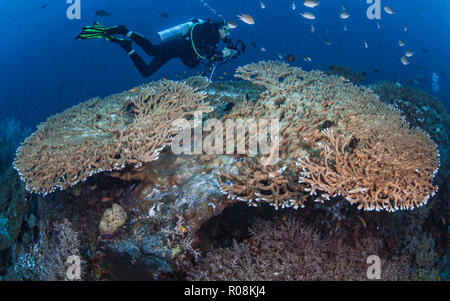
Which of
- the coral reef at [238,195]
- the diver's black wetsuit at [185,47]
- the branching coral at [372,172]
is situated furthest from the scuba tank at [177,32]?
the branching coral at [372,172]

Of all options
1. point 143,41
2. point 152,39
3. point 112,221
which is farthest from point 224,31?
point 152,39

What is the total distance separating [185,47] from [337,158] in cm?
729

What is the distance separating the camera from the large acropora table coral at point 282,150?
3033 mm

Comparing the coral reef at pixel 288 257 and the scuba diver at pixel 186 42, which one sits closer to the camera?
the coral reef at pixel 288 257

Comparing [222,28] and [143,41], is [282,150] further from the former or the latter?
[143,41]

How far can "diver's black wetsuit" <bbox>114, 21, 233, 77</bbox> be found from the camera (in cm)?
806

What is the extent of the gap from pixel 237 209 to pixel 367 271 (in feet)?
6.58

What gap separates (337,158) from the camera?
3145mm

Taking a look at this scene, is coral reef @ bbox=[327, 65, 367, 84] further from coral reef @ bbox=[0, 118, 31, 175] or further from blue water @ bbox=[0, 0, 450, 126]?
blue water @ bbox=[0, 0, 450, 126]

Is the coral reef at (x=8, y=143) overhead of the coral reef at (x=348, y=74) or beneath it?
beneath

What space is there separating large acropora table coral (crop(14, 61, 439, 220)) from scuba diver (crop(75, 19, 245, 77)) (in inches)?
140

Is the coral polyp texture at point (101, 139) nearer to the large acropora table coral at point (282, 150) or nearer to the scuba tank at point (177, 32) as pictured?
the large acropora table coral at point (282, 150)

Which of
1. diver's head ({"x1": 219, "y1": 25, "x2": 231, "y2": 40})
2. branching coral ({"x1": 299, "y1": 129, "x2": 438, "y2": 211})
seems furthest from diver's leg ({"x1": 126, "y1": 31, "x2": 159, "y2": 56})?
branching coral ({"x1": 299, "y1": 129, "x2": 438, "y2": 211})

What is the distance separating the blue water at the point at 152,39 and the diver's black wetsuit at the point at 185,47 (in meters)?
30.2
